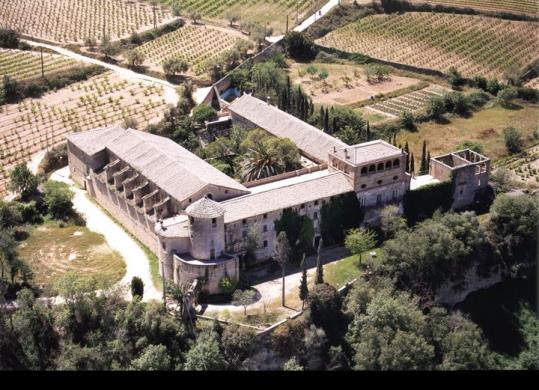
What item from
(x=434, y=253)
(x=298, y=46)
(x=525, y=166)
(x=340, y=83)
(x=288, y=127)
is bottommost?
(x=525, y=166)

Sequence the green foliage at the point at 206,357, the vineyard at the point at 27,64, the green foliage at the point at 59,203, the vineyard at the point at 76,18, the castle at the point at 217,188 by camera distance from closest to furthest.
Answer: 1. the green foliage at the point at 206,357
2. the castle at the point at 217,188
3. the green foliage at the point at 59,203
4. the vineyard at the point at 27,64
5. the vineyard at the point at 76,18

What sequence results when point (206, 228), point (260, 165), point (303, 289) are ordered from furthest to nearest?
point (260, 165) < point (206, 228) < point (303, 289)

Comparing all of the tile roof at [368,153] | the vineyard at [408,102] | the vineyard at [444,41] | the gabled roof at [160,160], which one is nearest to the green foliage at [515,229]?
the tile roof at [368,153]

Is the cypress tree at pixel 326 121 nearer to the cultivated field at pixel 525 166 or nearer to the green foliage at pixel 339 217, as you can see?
the cultivated field at pixel 525 166

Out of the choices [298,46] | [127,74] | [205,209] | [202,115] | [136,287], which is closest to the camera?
[205,209]

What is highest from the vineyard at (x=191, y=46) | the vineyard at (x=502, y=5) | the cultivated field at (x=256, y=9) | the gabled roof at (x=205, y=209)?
the gabled roof at (x=205, y=209)

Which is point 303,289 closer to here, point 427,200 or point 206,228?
point 206,228

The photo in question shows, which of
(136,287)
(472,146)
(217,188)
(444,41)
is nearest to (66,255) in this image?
(136,287)
